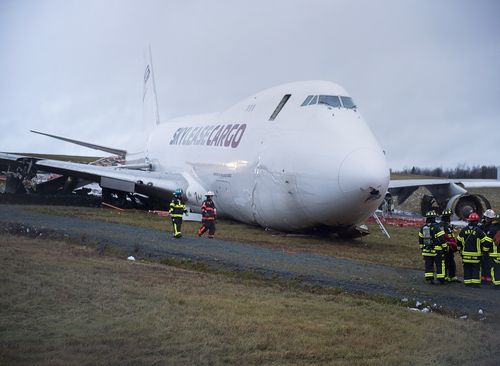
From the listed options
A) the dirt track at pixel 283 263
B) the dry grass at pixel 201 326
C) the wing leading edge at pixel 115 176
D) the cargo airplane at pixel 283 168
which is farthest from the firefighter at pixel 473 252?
the wing leading edge at pixel 115 176

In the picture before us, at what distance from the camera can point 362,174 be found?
55.9 ft

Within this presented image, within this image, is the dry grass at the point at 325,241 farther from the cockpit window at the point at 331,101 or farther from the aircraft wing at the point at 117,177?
the cockpit window at the point at 331,101

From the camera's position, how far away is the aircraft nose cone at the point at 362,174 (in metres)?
17.0

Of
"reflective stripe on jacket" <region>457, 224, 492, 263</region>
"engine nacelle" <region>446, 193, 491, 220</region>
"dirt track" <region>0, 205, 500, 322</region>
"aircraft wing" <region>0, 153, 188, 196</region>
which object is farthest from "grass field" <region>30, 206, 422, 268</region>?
"engine nacelle" <region>446, 193, 491, 220</region>

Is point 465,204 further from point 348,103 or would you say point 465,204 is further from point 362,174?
point 362,174

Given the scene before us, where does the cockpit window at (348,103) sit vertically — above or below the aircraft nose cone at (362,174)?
above

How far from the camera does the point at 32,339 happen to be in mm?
6672

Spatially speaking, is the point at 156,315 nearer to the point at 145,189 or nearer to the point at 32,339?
the point at 32,339

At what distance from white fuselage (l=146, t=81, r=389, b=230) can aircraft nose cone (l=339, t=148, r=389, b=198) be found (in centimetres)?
3

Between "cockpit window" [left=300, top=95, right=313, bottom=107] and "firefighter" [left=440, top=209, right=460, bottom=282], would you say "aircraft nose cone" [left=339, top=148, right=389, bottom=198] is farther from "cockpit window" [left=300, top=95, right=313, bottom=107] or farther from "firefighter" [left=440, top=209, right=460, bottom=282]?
"firefighter" [left=440, top=209, right=460, bottom=282]

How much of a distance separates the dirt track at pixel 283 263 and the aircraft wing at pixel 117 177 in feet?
27.0

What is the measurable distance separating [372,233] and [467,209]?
6817mm

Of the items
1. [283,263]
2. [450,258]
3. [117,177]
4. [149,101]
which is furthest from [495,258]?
[149,101]

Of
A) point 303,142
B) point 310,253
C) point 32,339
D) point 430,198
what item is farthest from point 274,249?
point 430,198
